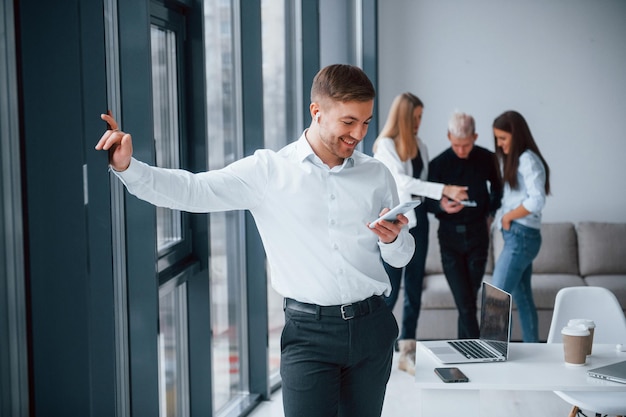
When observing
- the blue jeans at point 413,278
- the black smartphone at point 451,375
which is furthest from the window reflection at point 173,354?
the blue jeans at point 413,278

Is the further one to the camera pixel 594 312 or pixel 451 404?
pixel 594 312

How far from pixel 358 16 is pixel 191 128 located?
3.57m

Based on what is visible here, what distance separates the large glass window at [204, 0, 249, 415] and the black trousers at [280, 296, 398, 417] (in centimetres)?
165

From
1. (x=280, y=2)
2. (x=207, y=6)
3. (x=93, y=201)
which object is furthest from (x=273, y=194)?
(x=280, y=2)

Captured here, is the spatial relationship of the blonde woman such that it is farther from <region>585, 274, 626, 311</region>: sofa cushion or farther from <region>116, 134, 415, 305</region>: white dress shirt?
<region>116, 134, 415, 305</region>: white dress shirt

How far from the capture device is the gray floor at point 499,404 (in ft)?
13.9

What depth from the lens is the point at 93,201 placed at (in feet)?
6.49

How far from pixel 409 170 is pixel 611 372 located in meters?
2.49

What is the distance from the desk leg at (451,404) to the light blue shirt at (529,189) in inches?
87.7

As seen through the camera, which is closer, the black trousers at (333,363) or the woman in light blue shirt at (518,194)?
the black trousers at (333,363)

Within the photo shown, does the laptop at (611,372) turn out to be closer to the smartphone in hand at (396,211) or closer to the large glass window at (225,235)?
the smartphone in hand at (396,211)

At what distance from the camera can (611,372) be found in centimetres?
259

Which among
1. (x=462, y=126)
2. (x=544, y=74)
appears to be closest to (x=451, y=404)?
(x=462, y=126)

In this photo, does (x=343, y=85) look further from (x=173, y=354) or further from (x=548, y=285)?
(x=548, y=285)
